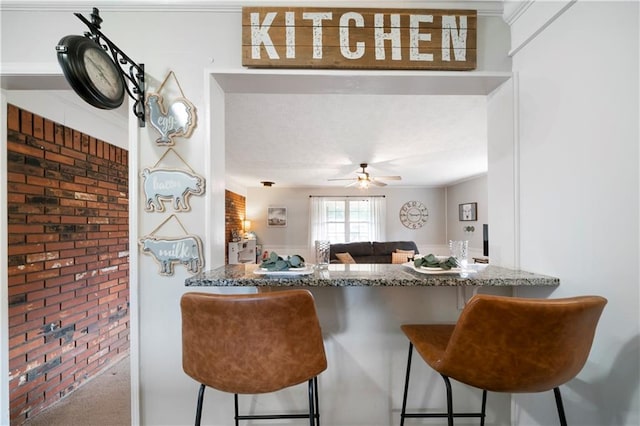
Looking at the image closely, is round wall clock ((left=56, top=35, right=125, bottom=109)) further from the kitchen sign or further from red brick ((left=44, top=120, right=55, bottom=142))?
red brick ((left=44, top=120, right=55, bottom=142))

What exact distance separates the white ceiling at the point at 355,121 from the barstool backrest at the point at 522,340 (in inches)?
44.9

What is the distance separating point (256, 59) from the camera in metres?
1.29

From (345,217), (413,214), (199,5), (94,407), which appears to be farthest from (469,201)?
(94,407)

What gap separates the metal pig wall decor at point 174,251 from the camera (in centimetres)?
129

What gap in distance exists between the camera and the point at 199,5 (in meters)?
1.30

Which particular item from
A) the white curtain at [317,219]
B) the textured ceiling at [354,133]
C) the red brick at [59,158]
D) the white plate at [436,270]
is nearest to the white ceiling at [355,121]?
the textured ceiling at [354,133]

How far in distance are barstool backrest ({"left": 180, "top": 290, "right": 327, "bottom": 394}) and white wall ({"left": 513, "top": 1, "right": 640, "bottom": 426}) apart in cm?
109

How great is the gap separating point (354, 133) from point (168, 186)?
2054 mm

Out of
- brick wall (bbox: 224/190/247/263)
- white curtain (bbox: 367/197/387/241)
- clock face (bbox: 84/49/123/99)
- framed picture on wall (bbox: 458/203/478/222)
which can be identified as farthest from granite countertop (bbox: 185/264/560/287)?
white curtain (bbox: 367/197/387/241)

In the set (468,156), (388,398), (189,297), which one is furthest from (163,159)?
(468,156)

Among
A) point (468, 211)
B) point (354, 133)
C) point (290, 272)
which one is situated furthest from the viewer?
point (468, 211)

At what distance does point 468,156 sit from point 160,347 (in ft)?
13.4

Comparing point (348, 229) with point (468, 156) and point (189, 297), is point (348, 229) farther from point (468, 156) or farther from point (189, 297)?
point (189, 297)

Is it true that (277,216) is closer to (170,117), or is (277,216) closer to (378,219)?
(378,219)
